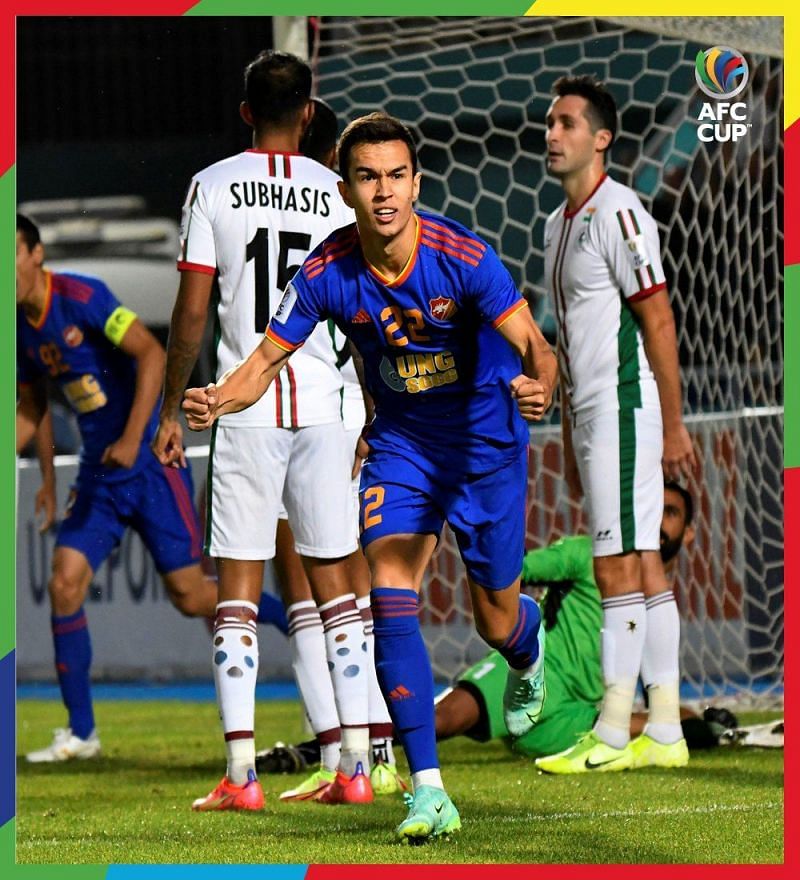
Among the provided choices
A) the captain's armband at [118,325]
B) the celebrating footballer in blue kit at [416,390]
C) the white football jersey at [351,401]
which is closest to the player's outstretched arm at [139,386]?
the captain's armband at [118,325]

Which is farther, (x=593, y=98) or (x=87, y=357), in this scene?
(x=87, y=357)

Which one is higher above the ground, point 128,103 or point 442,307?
point 128,103

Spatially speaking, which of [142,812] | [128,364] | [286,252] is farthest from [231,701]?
[128,364]

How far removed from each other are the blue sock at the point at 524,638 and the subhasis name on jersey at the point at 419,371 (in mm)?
785

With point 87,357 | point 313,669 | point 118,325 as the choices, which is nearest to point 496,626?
point 313,669

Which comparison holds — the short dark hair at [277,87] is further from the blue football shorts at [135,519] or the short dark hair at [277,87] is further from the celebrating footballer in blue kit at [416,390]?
the blue football shorts at [135,519]

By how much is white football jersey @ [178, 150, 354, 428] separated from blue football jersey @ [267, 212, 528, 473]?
82cm

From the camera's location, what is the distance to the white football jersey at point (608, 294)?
5855 millimetres

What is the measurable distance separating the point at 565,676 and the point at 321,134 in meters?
2.21

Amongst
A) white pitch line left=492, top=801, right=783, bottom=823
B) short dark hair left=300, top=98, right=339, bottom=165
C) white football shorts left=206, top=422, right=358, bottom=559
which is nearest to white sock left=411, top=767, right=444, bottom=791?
white pitch line left=492, top=801, right=783, bottom=823

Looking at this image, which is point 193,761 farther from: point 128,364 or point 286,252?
point 286,252

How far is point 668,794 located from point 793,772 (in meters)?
0.95

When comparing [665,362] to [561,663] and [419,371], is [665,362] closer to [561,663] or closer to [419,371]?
[561,663]

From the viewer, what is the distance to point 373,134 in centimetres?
407
